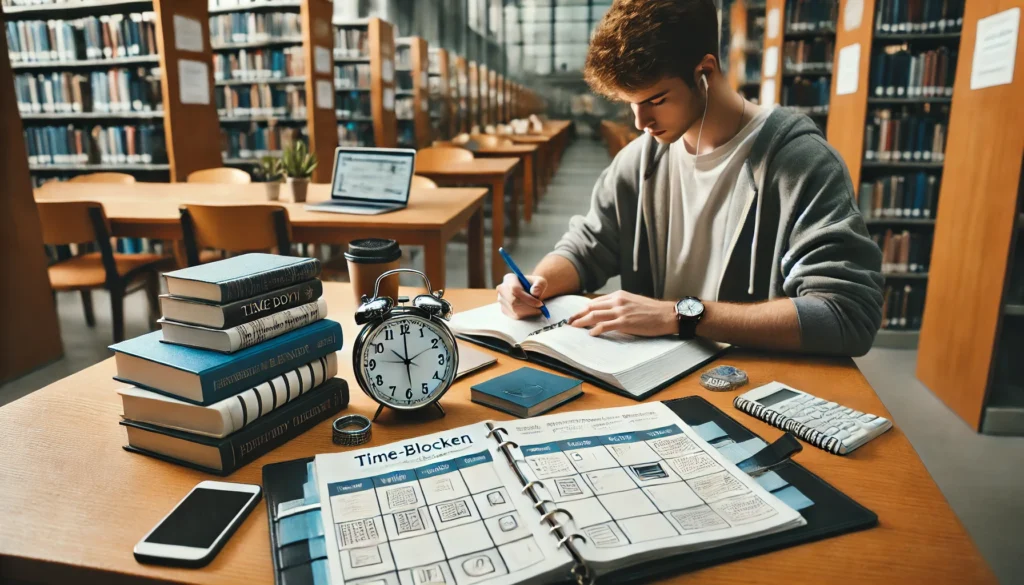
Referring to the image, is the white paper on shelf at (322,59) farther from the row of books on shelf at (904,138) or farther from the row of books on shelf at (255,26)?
the row of books on shelf at (904,138)

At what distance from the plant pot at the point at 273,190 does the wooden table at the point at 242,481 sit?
6.65ft

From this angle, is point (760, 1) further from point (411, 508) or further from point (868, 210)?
point (411, 508)

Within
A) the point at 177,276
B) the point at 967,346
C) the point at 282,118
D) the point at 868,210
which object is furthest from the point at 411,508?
the point at 282,118

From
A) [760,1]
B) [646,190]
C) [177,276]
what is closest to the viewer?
[177,276]

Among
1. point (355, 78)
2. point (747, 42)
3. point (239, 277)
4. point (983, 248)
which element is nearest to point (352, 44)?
point (355, 78)

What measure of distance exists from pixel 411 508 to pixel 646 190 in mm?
1064

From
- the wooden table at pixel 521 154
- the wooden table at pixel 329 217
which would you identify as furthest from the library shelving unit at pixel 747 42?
the wooden table at pixel 329 217

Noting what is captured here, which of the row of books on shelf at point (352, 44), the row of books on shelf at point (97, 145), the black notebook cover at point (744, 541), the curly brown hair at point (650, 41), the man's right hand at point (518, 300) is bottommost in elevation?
the black notebook cover at point (744, 541)

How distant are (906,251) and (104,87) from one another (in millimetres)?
5323

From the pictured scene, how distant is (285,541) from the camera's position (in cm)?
56

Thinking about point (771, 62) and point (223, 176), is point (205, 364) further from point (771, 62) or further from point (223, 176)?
point (771, 62)

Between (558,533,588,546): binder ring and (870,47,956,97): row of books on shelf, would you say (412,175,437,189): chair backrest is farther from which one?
(558,533,588,546): binder ring

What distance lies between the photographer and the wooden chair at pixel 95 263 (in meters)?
2.56

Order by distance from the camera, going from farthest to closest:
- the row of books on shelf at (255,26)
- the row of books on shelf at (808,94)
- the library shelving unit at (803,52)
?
the row of books on shelf at (255,26)
the row of books on shelf at (808,94)
the library shelving unit at (803,52)
